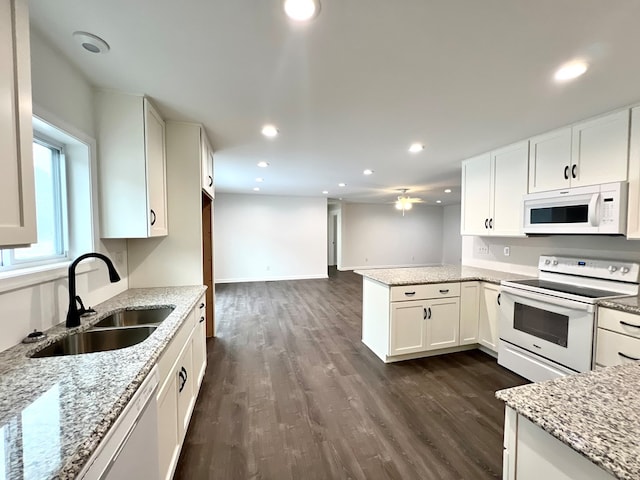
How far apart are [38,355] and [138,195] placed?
1.15 metres

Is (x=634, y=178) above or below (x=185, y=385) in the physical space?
above

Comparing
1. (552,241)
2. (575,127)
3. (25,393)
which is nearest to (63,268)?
(25,393)

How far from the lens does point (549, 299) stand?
2334mm

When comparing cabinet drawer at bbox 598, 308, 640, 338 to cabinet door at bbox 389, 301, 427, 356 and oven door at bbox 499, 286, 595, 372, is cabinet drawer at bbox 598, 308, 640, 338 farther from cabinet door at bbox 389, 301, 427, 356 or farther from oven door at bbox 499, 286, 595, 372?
cabinet door at bbox 389, 301, 427, 356

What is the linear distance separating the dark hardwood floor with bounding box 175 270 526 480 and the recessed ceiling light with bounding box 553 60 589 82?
7.94ft

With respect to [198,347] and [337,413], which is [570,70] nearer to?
[337,413]

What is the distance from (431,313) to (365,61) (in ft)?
8.35

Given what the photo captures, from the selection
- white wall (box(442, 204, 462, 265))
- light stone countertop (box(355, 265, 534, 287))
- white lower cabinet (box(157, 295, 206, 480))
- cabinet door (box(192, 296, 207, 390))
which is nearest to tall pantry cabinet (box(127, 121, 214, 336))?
cabinet door (box(192, 296, 207, 390))

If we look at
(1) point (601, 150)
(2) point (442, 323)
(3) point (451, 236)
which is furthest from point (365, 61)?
(3) point (451, 236)

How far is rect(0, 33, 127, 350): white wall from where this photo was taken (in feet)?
4.10

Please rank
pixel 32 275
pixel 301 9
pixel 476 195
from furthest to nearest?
pixel 476 195
pixel 32 275
pixel 301 9

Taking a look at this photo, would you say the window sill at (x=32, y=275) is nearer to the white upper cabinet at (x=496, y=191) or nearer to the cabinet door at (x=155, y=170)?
the cabinet door at (x=155, y=170)

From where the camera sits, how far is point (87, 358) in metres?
1.17

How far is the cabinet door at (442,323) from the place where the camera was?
3023mm
